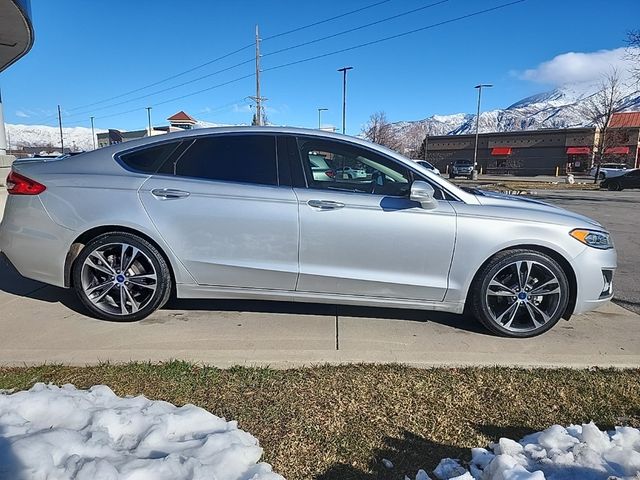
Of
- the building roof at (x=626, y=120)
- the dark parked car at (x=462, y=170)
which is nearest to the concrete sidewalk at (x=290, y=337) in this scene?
the dark parked car at (x=462, y=170)

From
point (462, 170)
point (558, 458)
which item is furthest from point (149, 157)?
point (462, 170)

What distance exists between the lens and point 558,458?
2.08 meters

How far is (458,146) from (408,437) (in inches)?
2752

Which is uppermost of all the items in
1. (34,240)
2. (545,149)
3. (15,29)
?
(545,149)

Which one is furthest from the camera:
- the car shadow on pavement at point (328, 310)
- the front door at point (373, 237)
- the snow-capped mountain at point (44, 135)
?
the snow-capped mountain at point (44, 135)

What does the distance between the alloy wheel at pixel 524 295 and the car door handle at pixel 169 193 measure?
103 inches

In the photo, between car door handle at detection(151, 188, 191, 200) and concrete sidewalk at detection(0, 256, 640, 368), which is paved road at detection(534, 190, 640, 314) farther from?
car door handle at detection(151, 188, 191, 200)

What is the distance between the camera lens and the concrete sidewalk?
333 cm

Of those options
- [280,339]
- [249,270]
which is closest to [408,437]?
[280,339]

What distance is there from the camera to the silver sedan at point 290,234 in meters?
3.70

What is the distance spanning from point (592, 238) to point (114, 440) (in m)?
3.71

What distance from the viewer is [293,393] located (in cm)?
284

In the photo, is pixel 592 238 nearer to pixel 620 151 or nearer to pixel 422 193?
pixel 422 193

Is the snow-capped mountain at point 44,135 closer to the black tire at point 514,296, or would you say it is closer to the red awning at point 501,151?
the red awning at point 501,151
